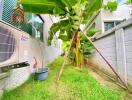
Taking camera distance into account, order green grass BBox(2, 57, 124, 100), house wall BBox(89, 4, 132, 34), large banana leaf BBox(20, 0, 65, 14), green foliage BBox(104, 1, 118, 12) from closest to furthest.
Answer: green grass BBox(2, 57, 124, 100)
large banana leaf BBox(20, 0, 65, 14)
green foliage BBox(104, 1, 118, 12)
house wall BBox(89, 4, 132, 34)

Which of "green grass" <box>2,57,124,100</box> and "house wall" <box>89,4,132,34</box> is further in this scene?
"house wall" <box>89,4,132,34</box>

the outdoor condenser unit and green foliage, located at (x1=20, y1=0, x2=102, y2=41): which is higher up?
green foliage, located at (x1=20, y1=0, x2=102, y2=41)

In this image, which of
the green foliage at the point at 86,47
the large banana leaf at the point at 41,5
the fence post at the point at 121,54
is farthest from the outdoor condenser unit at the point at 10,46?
the green foliage at the point at 86,47

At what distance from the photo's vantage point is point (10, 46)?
9.57ft

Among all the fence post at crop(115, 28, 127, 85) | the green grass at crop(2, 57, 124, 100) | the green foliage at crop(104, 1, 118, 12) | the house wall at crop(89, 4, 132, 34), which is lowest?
the green grass at crop(2, 57, 124, 100)

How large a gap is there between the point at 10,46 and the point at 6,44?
0.49ft

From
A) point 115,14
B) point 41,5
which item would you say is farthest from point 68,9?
point 115,14

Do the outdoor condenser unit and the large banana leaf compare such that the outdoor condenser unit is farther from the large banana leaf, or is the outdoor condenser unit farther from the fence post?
the fence post

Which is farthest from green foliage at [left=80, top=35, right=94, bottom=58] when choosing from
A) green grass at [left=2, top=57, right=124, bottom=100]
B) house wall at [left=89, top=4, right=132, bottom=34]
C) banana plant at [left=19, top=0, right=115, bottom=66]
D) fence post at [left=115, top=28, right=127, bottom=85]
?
green grass at [left=2, top=57, right=124, bottom=100]

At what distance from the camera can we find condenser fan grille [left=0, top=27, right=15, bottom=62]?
263 cm

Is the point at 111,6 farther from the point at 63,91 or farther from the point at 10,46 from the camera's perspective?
the point at 10,46

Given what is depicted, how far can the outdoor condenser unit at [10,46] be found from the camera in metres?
2.65

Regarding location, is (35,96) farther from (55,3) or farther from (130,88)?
(55,3)

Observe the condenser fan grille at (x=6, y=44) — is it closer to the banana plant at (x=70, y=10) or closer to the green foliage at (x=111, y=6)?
the banana plant at (x=70, y=10)
